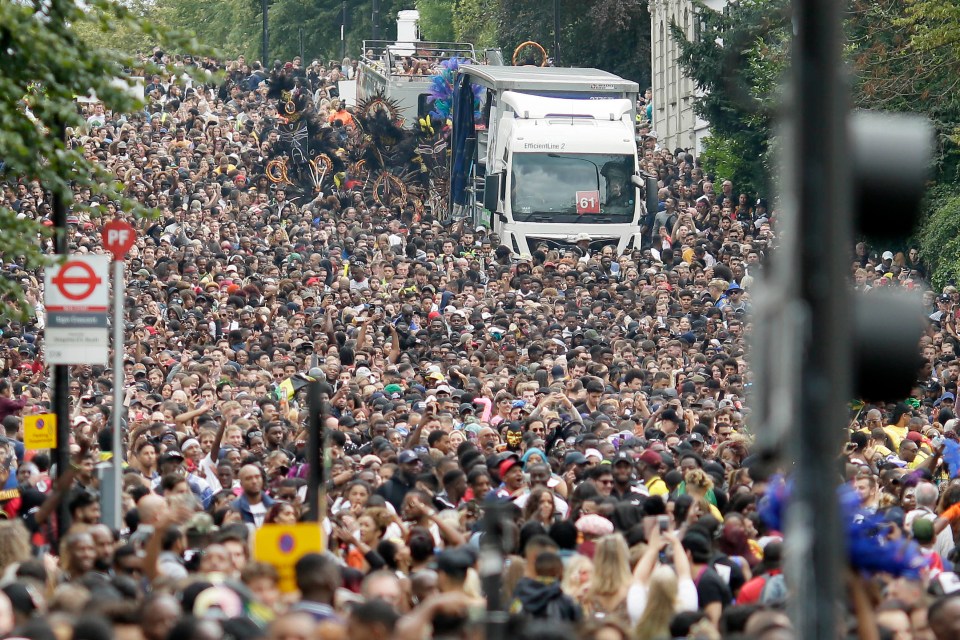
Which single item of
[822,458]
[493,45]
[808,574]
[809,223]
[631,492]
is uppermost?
[493,45]

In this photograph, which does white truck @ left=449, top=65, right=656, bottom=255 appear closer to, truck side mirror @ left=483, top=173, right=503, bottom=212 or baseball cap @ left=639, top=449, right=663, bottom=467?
truck side mirror @ left=483, top=173, right=503, bottom=212

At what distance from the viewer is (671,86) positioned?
2379 inches

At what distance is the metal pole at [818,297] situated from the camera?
3377 mm

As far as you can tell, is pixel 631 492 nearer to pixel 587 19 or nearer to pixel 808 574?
pixel 808 574

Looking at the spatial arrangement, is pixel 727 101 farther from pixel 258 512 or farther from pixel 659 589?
pixel 659 589

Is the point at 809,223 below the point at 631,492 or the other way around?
the other way around

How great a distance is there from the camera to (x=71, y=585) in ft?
24.9

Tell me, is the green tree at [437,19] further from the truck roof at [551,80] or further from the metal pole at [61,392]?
the metal pole at [61,392]

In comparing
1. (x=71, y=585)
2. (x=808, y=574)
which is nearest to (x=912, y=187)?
(x=808, y=574)

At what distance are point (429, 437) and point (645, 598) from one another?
20.0 ft

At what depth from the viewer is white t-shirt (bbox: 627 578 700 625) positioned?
28.3 ft

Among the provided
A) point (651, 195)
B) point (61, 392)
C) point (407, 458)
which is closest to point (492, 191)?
point (651, 195)

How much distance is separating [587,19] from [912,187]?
60.3m

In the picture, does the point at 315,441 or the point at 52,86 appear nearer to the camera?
the point at 315,441
